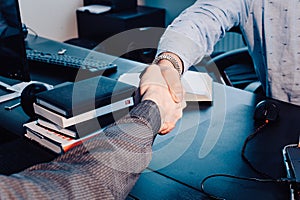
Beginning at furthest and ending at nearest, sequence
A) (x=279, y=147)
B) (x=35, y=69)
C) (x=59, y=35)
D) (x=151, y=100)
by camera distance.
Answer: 1. (x=59, y=35)
2. (x=35, y=69)
3. (x=279, y=147)
4. (x=151, y=100)

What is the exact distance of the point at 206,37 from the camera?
122 cm

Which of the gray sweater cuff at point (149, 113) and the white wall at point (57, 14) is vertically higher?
the gray sweater cuff at point (149, 113)

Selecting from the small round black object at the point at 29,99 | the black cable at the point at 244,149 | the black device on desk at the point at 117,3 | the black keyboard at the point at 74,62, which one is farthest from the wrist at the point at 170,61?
the black device on desk at the point at 117,3

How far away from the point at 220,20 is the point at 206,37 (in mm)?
83

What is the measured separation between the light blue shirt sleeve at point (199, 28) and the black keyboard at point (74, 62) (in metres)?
0.49

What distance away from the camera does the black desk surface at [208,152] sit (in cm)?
91

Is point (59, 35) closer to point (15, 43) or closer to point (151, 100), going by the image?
point (15, 43)

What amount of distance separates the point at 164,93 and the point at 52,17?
9.15ft

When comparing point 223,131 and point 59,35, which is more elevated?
point 223,131

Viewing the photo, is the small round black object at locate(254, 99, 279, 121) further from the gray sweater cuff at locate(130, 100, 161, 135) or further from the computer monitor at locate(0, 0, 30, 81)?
the computer monitor at locate(0, 0, 30, 81)

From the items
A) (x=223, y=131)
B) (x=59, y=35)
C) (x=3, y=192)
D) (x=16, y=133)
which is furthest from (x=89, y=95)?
(x=59, y=35)

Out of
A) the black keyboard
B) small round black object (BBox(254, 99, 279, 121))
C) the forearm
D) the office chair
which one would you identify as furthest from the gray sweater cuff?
the office chair

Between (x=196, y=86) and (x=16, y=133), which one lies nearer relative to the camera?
(x=16, y=133)

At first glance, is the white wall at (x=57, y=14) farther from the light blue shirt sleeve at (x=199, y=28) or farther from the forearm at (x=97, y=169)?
the forearm at (x=97, y=169)
